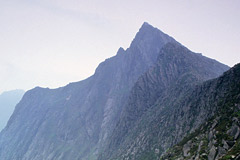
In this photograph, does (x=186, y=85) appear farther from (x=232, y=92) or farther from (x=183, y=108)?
(x=232, y=92)

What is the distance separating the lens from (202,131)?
3238 inches

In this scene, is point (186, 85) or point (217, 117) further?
point (186, 85)

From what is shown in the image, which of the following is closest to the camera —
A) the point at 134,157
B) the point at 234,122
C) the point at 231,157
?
the point at 231,157

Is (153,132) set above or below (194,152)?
above

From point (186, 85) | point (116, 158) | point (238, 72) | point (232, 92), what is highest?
point (186, 85)

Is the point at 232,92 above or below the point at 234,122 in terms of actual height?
above

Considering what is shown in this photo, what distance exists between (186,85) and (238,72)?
3579 inches

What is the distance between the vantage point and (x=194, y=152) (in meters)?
70.9

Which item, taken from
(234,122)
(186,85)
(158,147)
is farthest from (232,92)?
(186,85)

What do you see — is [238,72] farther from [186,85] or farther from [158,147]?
[186,85]

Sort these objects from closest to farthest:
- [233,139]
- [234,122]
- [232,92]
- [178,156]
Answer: [233,139] < [234,122] < [178,156] < [232,92]

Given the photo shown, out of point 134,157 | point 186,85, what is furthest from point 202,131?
point 186,85

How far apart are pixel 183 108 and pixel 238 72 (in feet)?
162

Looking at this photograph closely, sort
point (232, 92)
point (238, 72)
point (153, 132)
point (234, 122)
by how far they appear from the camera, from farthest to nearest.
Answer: point (153, 132)
point (238, 72)
point (232, 92)
point (234, 122)
